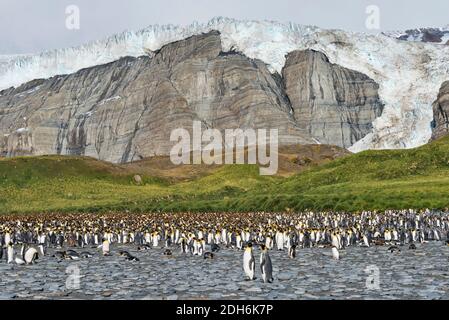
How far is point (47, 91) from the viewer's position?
174 meters

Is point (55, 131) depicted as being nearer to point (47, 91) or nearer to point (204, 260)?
point (47, 91)

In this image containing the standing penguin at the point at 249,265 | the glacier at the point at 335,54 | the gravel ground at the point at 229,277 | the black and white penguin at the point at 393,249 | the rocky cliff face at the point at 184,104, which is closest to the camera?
the gravel ground at the point at 229,277

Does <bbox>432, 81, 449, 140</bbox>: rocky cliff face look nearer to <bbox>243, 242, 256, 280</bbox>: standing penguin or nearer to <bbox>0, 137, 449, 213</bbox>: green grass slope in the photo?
<bbox>0, 137, 449, 213</bbox>: green grass slope

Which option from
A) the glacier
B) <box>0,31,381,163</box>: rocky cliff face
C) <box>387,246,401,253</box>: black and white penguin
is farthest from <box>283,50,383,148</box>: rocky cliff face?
<box>387,246,401,253</box>: black and white penguin

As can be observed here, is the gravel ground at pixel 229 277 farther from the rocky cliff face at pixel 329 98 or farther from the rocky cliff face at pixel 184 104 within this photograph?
the rocky cliff face at pixel 329 98

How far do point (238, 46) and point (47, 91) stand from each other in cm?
5831

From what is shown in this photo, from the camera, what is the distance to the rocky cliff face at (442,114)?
13075 cm

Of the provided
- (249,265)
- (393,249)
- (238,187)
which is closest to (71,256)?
(249,265)

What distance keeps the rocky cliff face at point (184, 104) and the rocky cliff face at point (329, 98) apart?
28 centimetres

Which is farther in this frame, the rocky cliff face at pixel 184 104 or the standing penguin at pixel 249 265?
the rocky cliff face at pixel 184 104

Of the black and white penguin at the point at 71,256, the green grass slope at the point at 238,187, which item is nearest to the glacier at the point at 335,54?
the green grass slope at the point at 238,187

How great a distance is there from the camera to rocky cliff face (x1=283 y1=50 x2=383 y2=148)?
522 feet

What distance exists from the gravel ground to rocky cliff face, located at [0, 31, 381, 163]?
12299 centimetres
